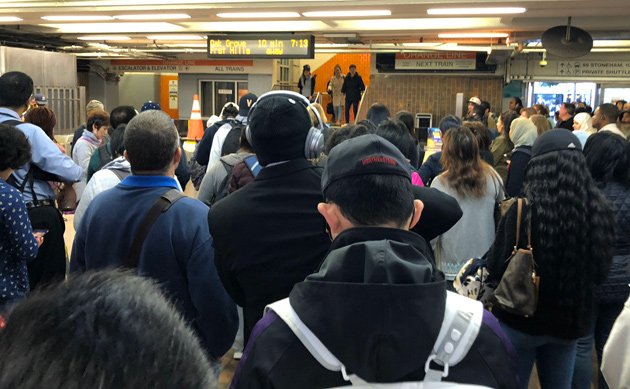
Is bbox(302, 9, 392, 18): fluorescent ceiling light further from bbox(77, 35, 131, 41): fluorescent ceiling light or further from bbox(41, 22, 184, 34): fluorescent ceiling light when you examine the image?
bbox(77, 35, 131, 41): fluorescent ceiling light

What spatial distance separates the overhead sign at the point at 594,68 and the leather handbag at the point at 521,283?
581 inches

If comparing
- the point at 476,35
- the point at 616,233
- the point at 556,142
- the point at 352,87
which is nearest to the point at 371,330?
the point at 556,142

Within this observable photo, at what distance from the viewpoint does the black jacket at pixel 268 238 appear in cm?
193

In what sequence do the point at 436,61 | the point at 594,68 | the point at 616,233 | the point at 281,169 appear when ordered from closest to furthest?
1. the point at 281,169
2. the point at 616,233
3. the point at 594,68
4. the point at 436,61

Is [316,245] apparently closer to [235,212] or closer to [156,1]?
[235,212]

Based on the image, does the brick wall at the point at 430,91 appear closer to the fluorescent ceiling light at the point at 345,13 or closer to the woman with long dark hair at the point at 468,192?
the fluorescent ceiling light at the point at 345,13

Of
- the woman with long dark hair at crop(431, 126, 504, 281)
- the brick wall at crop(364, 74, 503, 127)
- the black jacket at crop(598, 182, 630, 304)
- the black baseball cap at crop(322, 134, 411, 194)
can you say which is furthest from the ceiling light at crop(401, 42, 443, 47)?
the black baseball cap at crop(322, 134, 411, 194)

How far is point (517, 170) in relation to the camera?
5.60 m

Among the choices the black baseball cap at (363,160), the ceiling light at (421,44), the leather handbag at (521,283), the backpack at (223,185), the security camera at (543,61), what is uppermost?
the ceiling light at (421,44)

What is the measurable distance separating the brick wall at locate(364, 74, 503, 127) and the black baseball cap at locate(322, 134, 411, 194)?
15.7m

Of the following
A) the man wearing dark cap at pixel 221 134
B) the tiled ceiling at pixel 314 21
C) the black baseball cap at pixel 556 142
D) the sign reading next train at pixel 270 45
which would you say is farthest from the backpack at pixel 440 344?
the sign reading next train at pixel 270 45

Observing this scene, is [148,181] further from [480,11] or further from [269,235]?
[480,11]

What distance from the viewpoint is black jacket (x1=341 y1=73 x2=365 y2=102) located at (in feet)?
54.6

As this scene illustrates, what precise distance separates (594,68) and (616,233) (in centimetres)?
1416
